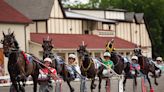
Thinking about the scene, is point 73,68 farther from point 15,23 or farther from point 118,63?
point 15,23

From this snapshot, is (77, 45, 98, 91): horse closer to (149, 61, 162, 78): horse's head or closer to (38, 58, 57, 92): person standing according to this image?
(38, 58, 57, 92): person standing

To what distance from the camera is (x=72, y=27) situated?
6069 centimetres

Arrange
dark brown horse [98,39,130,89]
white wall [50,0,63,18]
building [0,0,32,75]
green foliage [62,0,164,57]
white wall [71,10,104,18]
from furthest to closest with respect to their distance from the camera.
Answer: green foliage [62,0,164,57], white wall [71,10,104,18], white wall [50,0,63,18], building [0,0,32,75], dark brown horse [98,39,130,89]

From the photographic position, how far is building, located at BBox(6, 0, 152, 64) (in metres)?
53.1

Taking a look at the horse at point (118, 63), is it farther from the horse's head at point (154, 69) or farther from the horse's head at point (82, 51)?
the horse's head at point (82, 51)

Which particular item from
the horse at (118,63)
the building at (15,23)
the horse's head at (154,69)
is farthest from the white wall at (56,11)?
the horse at (118,63)

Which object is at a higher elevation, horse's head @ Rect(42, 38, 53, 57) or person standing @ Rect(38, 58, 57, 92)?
horse's head @ Rect(42, 38, 53, 57)

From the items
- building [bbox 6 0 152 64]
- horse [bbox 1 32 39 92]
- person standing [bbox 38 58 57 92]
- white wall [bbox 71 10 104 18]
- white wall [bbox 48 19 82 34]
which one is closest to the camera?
person standing [bbox 38 58 57 92]

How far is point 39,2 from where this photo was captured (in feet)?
195

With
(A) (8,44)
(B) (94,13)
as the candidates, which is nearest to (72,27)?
(B) (94,13)

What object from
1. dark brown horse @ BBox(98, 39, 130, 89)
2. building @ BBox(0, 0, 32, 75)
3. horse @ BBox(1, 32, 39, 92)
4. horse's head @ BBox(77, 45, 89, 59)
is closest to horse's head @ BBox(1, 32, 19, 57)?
horse @ BBox(1, 32, 39, 92)

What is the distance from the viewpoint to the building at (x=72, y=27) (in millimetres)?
53062

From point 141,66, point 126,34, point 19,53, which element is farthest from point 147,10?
point 19,53

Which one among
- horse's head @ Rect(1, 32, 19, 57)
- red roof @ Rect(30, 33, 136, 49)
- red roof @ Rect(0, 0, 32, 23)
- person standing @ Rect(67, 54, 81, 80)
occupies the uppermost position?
red roof @ Rect(0, 0, 32, 23)
